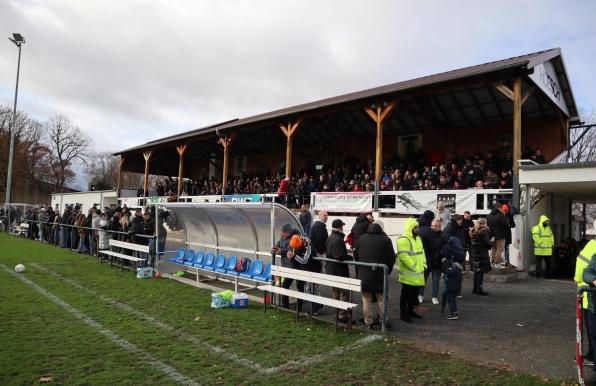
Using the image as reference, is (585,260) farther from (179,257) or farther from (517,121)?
(179,257)

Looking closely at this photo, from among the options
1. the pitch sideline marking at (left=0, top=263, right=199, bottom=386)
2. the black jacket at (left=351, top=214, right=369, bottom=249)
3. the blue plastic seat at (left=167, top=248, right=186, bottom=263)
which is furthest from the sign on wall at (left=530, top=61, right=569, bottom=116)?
the pitch sideline marking at (left=0, top=263, right=199, bottom=386)

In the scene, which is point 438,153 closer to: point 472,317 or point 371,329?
point 472,317

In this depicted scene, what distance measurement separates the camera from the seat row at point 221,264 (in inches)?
344

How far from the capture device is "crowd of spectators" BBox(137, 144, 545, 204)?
1374cm

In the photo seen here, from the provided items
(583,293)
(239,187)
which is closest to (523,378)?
(583,293)

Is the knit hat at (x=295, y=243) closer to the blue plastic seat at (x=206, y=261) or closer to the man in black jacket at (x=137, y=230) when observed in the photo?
the blue plastic seat at (x=206, y=261)

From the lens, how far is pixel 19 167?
51.6 metres

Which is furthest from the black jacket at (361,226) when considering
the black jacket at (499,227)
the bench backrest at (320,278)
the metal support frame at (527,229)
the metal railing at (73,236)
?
the metal support frame at (527,229)

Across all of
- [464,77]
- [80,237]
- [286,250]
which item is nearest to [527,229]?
[464,77]

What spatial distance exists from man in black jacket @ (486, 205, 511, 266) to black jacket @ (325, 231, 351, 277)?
562cm

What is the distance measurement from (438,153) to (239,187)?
35.8ft

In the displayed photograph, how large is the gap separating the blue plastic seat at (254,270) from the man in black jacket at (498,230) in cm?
599

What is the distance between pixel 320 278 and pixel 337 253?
0.51m

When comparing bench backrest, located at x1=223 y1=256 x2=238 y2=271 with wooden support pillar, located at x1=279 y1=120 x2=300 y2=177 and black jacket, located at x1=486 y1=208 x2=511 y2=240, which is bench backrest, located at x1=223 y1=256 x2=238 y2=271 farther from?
wooden support pillar, located at x1=279 y1=120 x2=300 y2=177
